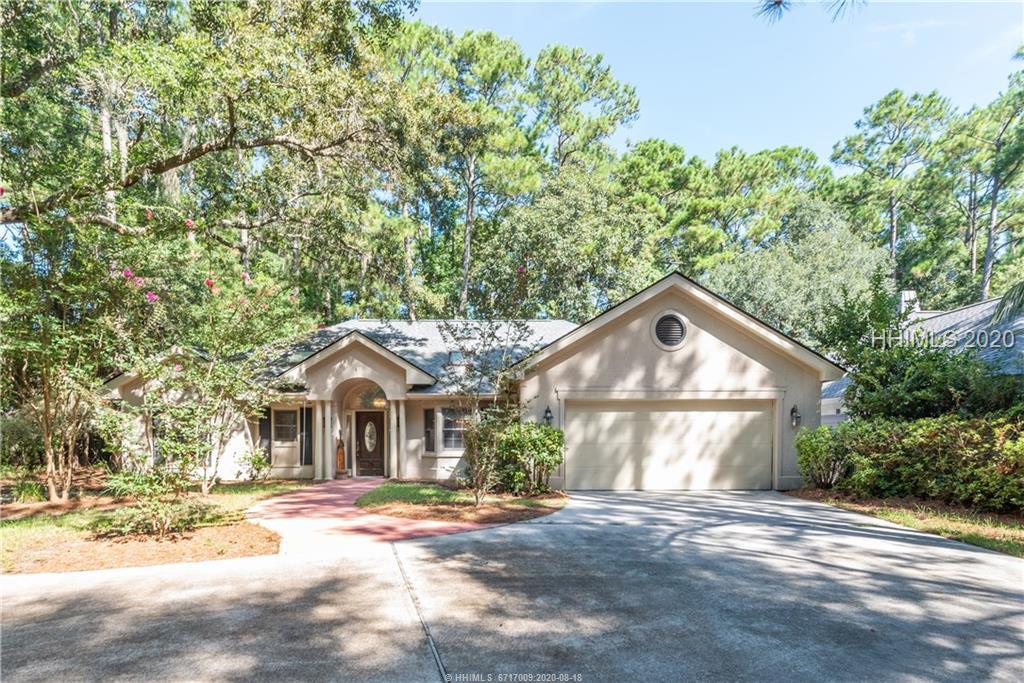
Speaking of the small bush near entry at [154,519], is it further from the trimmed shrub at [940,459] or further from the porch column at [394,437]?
the trimmed shrub at [940,459]

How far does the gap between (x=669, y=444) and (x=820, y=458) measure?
3.27 m

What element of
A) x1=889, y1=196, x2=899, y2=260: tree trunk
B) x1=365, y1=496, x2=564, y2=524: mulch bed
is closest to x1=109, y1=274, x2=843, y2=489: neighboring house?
x1=365, y1=496, x2=564, y2=524: mulch bed

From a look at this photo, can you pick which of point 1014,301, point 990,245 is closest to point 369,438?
point 1014,301

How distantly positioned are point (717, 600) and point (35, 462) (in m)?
18.9

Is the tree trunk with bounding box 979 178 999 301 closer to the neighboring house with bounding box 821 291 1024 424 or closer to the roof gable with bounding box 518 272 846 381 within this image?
the neighboring house with bounding box 821 291 1024 424

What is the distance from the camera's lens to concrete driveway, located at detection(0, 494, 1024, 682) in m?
3.77

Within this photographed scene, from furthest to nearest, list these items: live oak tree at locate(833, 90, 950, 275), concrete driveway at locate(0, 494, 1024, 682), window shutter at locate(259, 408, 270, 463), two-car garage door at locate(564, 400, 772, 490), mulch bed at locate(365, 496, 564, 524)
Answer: live oak tree at locate(833, 90, 950, 275)
window shutter at locate(259, 408, 270, 463)
two-car garage door at locate(564, 400, 772, 490)
mulch bed at locate(365, 496, 564, 524)
concrete driveway at locate(0, 494, 1024, 682)

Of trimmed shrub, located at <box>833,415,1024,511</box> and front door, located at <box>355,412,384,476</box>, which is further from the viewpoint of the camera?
front door, located at <box>355,412,384,476</box>

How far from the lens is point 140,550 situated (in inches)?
268

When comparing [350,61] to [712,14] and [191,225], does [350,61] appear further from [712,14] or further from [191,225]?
[712,14]

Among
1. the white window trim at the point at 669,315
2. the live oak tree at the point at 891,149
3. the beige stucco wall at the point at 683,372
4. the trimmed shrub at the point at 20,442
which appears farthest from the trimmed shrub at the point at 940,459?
the live oak tree at the point at 891,149

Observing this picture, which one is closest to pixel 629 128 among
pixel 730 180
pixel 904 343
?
pixel 730 180

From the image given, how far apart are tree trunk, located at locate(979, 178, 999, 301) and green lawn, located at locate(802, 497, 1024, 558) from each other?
32.3m

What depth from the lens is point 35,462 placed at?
15016 millimetres
